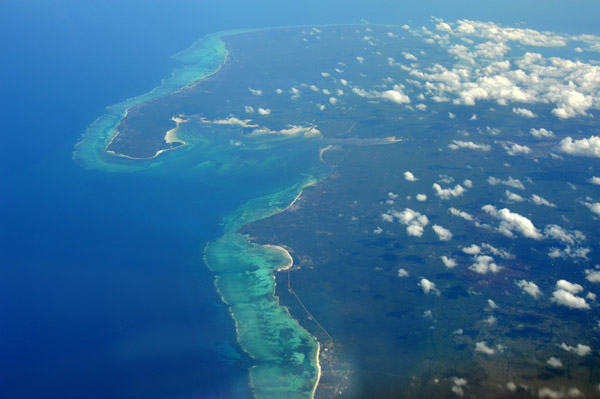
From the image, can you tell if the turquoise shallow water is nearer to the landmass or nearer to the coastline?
the coastline

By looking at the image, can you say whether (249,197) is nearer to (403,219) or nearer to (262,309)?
(403,219)

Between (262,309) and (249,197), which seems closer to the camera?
(262,309)

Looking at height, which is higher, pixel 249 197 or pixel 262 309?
pixel 249 197

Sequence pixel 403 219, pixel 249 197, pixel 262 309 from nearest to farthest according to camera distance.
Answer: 1. pixel 262 309
2. pixel 403 219
3. pixel 249 197

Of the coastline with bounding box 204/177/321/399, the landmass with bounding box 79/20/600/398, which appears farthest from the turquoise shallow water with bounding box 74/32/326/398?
the landmass with bounding box 79/20/600/398

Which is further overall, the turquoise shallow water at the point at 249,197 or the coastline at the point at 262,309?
the turquoise shallow water at the point at 249,197

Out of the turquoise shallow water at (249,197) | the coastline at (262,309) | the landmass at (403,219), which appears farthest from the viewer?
the turquoise shallow water at (249,197)

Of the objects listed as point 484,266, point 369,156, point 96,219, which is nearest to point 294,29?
point 369,156

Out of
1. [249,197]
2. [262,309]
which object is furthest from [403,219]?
[262,309]

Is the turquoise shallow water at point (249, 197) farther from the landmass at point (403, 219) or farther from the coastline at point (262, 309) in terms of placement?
the landmass at point (403, 219)

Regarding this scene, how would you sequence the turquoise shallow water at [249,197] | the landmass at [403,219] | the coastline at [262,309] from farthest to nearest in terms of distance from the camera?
the turquoise shallow water at [249,197]
the landmass at [403,219]
the coastline at [262,309]

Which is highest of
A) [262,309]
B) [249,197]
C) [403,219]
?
[249,197]

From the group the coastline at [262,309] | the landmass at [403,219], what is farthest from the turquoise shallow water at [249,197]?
the landmass at [403,219]
